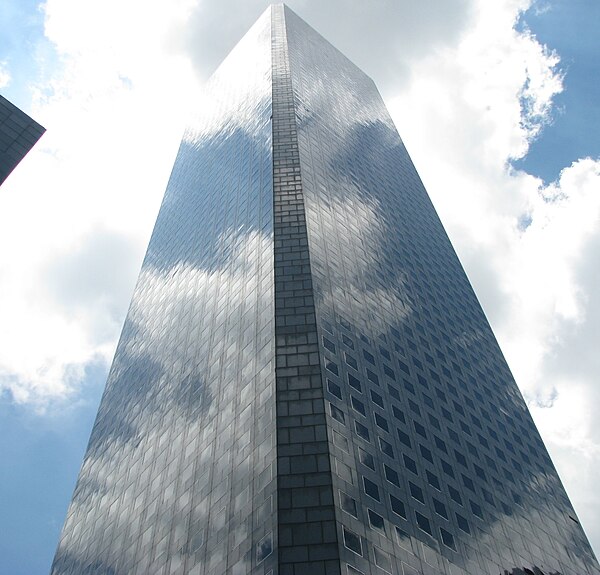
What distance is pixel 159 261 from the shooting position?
119 m

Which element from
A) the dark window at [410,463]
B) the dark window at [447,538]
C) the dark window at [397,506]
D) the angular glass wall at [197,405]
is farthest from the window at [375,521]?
the dark window at [410,463]

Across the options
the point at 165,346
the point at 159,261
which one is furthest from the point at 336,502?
the point at 159,261

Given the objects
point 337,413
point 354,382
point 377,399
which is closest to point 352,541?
point 337,413

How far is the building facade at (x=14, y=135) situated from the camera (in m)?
72.9

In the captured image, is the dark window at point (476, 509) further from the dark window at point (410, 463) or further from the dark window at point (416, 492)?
the dark window at point (416, 492)

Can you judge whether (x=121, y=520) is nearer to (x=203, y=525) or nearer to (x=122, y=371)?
(x=203, y=525)

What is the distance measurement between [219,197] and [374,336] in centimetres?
4994

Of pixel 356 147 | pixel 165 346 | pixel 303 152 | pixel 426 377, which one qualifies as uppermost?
pixel 356 147

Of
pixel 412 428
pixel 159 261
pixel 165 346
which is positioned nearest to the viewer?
pixel 412 428

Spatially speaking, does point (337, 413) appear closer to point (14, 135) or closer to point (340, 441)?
point (340, 441)

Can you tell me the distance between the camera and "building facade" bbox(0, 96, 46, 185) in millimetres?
72875

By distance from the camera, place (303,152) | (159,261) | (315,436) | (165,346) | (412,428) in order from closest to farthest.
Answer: (315,436) → (412,428) → (165,346) → (303,152) → (159,261)

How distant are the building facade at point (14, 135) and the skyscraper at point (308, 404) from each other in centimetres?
2708

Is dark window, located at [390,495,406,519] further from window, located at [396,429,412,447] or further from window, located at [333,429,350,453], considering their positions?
window, located at [396,429,412,447]
